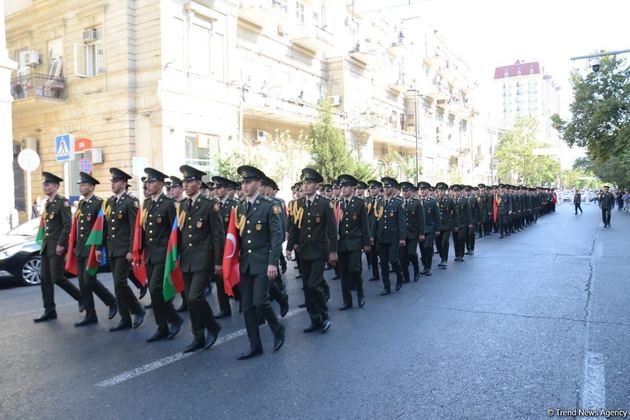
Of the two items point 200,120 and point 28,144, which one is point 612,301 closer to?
point 200,120

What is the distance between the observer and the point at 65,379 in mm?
5000

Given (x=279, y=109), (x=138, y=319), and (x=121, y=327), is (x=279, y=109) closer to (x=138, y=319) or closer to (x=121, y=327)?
(x=138, y=319)

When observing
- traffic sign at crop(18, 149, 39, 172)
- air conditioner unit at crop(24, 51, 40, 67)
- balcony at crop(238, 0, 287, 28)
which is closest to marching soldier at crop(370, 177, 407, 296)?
traffic sign at crop(18, 149, 39, 172)

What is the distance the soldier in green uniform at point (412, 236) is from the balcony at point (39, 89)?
19013 millimetres

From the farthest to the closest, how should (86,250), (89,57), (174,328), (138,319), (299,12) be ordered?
(299,12) → (89,57) → (86,250) → (138,319) → (174,328)

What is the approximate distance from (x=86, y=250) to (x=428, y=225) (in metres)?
7.27

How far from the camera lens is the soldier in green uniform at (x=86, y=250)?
7.16m

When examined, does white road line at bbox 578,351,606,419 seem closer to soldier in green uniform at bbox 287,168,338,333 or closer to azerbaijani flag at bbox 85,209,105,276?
soldier in green uniform at bbox 287,168,338,333

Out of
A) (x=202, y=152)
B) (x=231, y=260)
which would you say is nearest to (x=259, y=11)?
(x=202, y=152)

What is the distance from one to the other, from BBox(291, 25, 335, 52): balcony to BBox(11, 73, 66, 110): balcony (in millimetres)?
12189

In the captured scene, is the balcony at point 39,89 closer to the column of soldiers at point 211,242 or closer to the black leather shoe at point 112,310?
the column of soldiers at point 211,242

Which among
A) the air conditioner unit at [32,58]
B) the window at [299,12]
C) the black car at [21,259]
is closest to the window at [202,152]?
the air conditioner unit at [32,58]

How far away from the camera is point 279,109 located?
26734 mm

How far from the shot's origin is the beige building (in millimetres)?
21859
